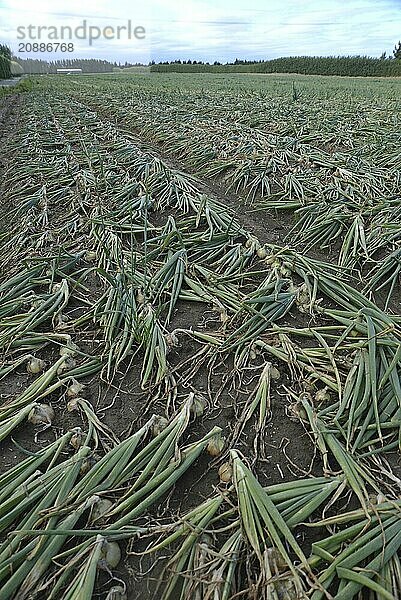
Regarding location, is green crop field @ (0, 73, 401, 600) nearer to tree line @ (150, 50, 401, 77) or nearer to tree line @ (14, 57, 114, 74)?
tree line @ (150, 50, 401, 77)

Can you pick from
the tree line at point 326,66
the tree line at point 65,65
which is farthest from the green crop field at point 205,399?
the tree line at point 65,65

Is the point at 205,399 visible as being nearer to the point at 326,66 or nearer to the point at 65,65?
the point at 326,66

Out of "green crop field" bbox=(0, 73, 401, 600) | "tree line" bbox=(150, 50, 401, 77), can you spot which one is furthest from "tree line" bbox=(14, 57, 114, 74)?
"green crop field" bbox=(0, 73, 401, 600)

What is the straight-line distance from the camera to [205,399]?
2.00 metres

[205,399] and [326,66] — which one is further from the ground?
[326,66]

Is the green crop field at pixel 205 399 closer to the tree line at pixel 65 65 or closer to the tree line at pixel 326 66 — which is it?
the tree line at pixel 326 66

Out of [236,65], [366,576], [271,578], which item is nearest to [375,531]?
[366,576]

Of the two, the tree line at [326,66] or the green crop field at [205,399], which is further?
the tree line at [326,66]

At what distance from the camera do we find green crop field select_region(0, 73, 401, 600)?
4.33ft

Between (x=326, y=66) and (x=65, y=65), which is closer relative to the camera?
(x=326, y=66)

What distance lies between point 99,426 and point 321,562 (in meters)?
0.94

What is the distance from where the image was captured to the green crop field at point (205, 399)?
1321 millimetres

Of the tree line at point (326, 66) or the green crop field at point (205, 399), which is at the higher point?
the tree line at point (326, 66)

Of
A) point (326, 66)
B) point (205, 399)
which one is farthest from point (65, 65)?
point (205, 399)
